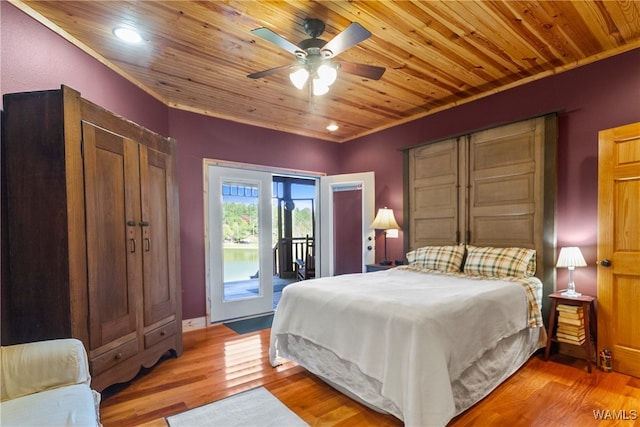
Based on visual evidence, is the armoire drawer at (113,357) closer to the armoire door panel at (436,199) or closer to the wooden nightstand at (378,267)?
the wooden nightstand at (378,267)

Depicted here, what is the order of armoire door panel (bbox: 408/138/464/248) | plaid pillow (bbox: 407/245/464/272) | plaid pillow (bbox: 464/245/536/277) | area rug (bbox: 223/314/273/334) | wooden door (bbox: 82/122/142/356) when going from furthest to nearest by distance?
area rug (bbox: 223/314/273/334) → armoire door panel (bbox: 408/138/464/248) → plaid pillow (bbox: 407/245/464/272) → plaid pillow (bbox: 464/245/536/277) → wooden door (bbox: 82/122/142/356)

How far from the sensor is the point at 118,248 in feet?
7.47

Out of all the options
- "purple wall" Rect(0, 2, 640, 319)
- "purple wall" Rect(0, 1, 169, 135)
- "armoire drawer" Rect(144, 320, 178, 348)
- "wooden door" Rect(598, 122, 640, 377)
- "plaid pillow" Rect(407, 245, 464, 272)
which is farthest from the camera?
"plaid pillow" Rect(407, 245, 464, 272)

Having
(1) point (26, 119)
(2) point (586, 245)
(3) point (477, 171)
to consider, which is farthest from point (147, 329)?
(2) point (586, 245)

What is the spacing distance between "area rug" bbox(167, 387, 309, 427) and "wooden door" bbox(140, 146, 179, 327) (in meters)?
0.89

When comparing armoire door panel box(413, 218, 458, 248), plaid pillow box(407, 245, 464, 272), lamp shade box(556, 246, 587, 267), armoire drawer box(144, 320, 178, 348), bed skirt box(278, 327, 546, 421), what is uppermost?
armoire door panel box(413, 218, 458, 248)

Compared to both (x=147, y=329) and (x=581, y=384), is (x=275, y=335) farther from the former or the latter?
(x=581, y=384)

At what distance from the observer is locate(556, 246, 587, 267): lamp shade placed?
260 cm

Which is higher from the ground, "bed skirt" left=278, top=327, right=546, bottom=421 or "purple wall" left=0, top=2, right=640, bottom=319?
"purple wall" left=0, top=2, right=640, bottom=319

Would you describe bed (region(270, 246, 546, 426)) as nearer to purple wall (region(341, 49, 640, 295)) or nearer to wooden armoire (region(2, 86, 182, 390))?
purple wall (region(341, 49, 640, 295))

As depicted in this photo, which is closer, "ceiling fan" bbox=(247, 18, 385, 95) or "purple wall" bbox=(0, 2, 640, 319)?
"ceiling fan" bbox=(247, 18, 385, 95)

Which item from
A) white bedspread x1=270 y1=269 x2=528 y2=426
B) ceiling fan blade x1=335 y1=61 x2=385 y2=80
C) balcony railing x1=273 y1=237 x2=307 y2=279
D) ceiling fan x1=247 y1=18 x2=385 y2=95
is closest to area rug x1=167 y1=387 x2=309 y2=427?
white bedspread x1=270 y1=269 x2=528 y2=426

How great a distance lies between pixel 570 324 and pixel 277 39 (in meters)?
3.18

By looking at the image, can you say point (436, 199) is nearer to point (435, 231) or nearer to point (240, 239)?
point (435, 231)
